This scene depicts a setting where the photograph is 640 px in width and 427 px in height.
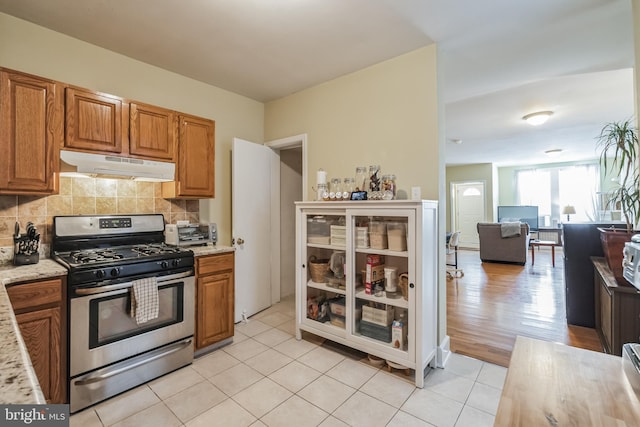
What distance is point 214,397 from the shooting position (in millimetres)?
1939

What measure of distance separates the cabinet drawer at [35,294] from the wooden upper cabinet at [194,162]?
114 cm

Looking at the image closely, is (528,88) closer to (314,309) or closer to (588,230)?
(588,230)

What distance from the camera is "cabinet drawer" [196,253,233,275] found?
2453 mm

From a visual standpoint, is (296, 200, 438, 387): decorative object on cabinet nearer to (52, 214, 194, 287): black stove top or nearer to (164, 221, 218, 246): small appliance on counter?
(164, 221, 218, 246): small appliance on counter

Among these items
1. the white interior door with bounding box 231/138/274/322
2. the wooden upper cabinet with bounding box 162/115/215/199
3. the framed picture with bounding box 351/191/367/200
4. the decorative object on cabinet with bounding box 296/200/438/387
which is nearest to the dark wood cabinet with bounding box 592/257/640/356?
the decorative object on cabinet with bounding box 296/200/438/387

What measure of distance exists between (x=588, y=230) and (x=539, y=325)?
1110 millimetres

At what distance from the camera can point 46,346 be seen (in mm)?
1687

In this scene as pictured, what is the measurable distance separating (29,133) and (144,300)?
1.33m

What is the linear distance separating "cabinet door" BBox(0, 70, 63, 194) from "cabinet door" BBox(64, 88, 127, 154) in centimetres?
6

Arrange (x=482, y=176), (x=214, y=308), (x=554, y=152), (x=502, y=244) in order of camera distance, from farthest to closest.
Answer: (x=482, y=176) → (x=554, y=152) → (x=502, y=244) → (x=214, y=308)

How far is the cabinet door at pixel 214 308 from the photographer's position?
8.04 feet

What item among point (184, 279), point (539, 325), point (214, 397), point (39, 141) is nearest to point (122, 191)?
point (39, 141)

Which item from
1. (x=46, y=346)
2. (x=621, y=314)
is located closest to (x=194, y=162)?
(x=46, y=346)

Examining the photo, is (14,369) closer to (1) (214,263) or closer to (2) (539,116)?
(1) (214,263)
